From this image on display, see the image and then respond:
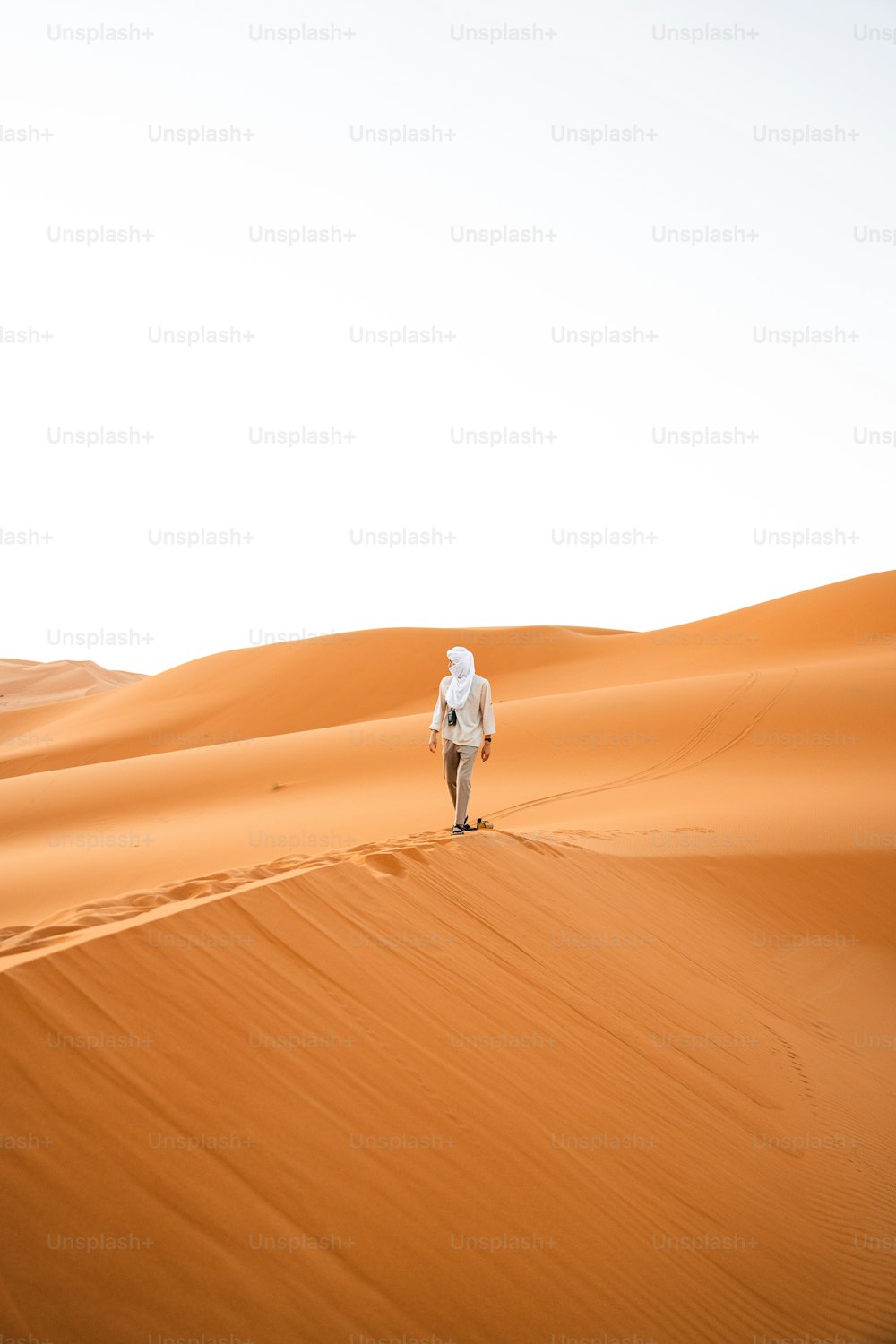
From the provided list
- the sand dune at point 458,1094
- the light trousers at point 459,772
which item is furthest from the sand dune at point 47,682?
the sand dune at point 458,1094

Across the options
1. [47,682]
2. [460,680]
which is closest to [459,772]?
[460,680]

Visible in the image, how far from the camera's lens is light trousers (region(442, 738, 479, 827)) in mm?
7855

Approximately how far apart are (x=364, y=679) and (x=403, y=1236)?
98.4 ft

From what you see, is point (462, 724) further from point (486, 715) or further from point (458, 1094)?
point (458, 1094)

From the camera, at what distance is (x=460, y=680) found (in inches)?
318

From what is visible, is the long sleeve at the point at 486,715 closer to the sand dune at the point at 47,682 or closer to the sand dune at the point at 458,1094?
the sand dune at the point at 458,1094

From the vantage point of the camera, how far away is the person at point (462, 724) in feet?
26.0

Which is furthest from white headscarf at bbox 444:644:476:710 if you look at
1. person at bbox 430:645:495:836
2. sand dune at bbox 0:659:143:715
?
sand dune at bbox 0:659:143:715

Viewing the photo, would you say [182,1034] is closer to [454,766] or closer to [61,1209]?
[61,1209]

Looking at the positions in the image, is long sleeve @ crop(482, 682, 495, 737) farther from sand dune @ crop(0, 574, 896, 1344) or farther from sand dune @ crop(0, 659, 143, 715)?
sand dune @ crop(0, 659, 143, 715)

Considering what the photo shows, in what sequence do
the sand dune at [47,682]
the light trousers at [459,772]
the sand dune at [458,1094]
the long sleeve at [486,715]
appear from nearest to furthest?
the sand dune at [458,1094]
the light trousers at [459,772]
the long sleeve at [486,715]
the sand dune at [47,682]

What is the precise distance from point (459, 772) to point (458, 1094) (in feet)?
13.6

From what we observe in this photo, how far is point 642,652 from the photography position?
1243 inches

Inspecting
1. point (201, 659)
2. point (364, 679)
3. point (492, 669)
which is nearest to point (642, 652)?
point (492, 669)
